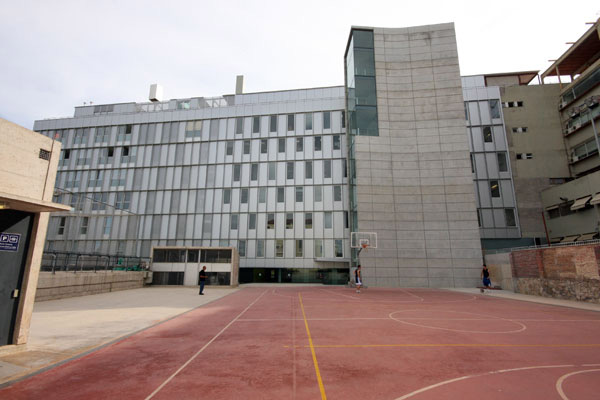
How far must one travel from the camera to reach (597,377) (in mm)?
5938

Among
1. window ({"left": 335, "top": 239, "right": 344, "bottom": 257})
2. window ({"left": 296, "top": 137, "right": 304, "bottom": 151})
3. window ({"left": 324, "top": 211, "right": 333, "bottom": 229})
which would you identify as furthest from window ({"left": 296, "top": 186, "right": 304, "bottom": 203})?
window ({"left": 335, "top": 239, "right": 344, "bottom": 257})

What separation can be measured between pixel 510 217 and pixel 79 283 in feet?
154

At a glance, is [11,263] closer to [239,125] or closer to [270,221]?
[270,221]

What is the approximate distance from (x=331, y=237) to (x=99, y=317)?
32045 mm

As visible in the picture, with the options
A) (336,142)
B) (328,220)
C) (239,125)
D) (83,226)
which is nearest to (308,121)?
(336,142)

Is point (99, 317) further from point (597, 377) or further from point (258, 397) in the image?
point (597, 377)

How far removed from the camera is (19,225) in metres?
7.30

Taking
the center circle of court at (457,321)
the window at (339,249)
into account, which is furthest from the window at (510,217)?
the center circle of court at (457,321)

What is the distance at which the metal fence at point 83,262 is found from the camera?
1862 centimetres

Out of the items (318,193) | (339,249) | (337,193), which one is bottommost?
(339,249)

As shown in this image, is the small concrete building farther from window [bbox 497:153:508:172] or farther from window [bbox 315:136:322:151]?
window [bbox 497:153:508:172]

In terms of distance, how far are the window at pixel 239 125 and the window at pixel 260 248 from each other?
17.3 m

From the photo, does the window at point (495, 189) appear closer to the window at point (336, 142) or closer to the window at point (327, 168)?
the window at point (336, 142)

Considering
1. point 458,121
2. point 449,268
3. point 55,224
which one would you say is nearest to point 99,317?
point 55,224
